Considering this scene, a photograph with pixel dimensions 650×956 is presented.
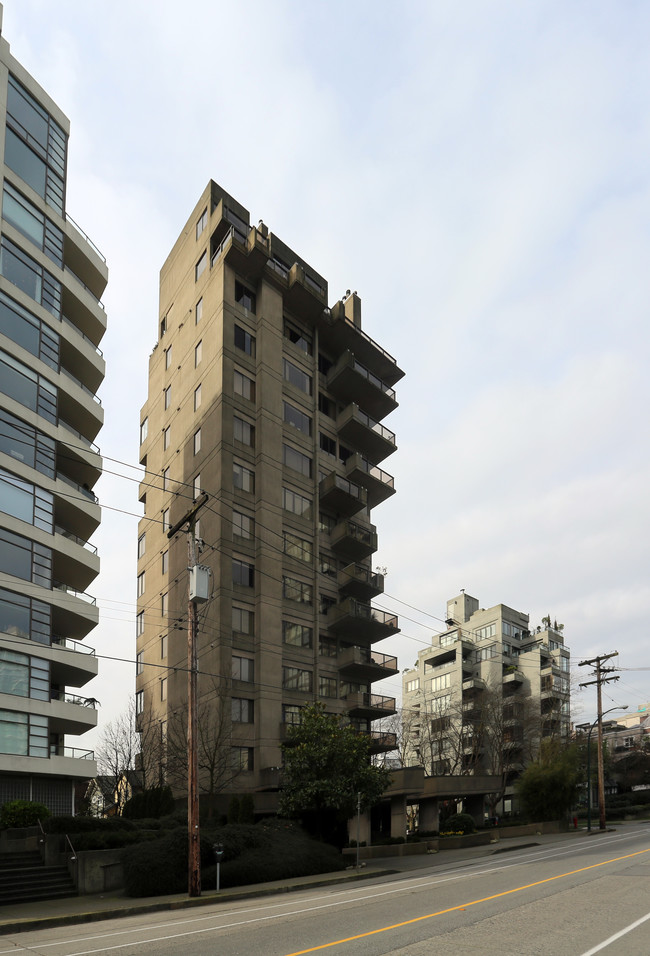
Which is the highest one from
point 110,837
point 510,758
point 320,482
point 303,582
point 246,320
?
point 246,320

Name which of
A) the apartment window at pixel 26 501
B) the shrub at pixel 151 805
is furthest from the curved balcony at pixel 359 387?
the shrub at pixel 151 805

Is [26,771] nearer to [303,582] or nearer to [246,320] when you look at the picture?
[303,582]

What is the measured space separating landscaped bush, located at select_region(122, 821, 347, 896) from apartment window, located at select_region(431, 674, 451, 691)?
230ft

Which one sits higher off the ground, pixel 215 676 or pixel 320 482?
pixel 320 482

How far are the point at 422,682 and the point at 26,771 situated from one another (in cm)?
8047

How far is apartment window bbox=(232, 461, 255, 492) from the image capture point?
4950 cm

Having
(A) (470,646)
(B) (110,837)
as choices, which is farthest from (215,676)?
(A) (470,646)

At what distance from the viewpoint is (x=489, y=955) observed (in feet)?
41.1

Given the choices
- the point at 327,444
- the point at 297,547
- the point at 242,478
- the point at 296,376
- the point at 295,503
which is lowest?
the point at 297,547

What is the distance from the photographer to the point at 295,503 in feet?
174

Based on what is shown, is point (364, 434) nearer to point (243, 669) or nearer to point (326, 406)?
point (326, 406)

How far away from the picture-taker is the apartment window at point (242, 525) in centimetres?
4853

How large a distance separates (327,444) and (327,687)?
16729 millimetres

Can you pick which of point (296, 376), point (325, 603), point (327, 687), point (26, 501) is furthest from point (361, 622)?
point (26, 501)
